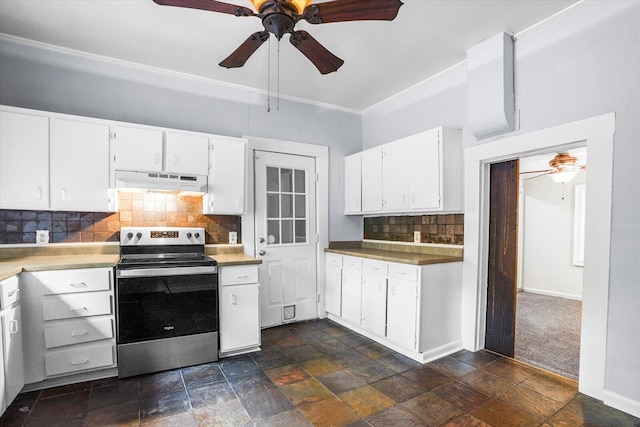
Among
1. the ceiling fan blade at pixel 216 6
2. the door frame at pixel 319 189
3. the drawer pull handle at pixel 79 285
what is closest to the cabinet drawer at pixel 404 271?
the door frame at pixel 319 189

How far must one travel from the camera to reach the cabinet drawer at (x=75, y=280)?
237 centimetres

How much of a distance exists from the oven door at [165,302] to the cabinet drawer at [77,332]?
99 millimetres

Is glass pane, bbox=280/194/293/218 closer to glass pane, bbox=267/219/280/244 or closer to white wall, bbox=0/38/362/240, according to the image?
glass pane, bbox=267/219/280/244

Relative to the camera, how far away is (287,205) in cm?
396

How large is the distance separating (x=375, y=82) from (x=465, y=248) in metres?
1.94

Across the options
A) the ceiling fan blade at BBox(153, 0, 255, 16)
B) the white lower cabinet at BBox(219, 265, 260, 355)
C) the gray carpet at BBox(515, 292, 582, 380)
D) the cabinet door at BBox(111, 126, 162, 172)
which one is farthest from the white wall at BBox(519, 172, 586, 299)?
the cabinet door at BBox(111, 126, 162, 172)

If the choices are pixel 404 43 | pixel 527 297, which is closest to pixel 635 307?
pixel 404 43

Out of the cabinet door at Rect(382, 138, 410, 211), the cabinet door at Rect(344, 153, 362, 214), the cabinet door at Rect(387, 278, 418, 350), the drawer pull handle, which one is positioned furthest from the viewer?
the cabinet door at Rect(344, 153, 362, 214)

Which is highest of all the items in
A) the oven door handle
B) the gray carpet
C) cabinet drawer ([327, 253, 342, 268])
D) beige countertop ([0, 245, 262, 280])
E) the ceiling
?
the ceiling

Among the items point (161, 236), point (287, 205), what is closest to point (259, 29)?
point (287, 205)

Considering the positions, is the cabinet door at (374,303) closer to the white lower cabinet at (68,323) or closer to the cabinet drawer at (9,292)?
the white lower cabinet at (68,323)

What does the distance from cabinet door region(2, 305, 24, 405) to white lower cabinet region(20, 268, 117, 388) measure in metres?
0.08

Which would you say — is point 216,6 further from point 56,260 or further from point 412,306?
point 412,306

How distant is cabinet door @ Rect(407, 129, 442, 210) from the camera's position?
3023 millimetres
